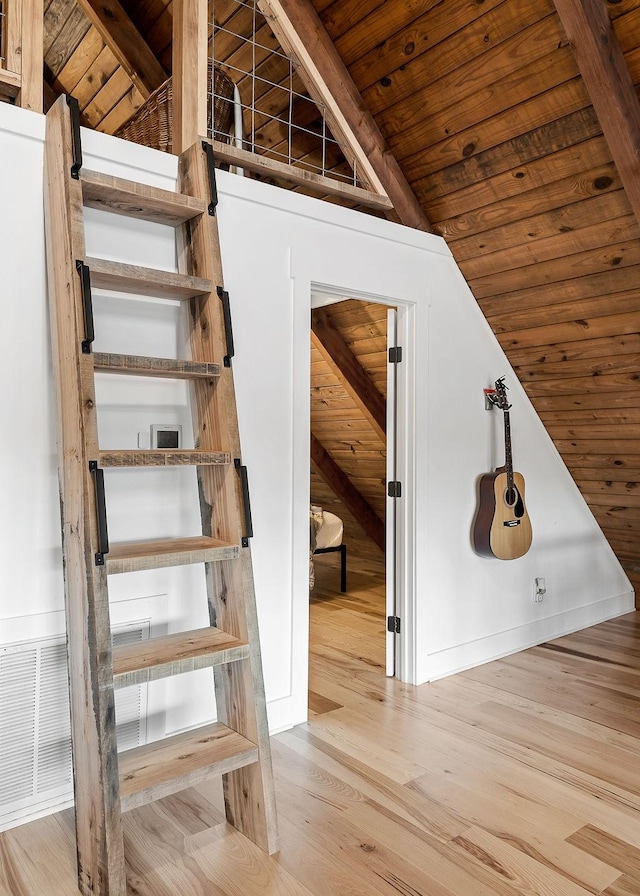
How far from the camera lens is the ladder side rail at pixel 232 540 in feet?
Answer: 6.08

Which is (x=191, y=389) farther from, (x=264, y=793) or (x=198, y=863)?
(x=198, y=863)

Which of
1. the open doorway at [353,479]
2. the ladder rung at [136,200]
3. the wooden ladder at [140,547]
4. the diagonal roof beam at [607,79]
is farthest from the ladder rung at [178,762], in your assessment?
the diagonal roof beam at [607,79]

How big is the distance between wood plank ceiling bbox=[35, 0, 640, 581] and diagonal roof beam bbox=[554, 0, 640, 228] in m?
0.01

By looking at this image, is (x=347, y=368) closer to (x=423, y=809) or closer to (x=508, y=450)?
(x=508, y=450)

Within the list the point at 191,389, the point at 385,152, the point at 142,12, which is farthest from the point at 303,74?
the point at 191,389

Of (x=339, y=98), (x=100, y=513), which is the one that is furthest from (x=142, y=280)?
(x=339, y=98)

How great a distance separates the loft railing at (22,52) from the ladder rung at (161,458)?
115cm

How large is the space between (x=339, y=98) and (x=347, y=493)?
3398 millimetres

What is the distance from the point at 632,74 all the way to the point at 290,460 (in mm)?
1806

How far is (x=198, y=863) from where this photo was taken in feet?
5.88

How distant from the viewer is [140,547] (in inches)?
76.9

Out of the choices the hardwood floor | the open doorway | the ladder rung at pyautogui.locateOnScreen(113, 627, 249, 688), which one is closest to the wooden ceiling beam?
the open doorway

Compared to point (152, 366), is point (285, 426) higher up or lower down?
lower down

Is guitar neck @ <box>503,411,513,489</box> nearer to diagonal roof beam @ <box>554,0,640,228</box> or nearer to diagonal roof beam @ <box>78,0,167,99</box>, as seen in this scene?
diagonal roof beam @ <box>554,0,640,228</box>
